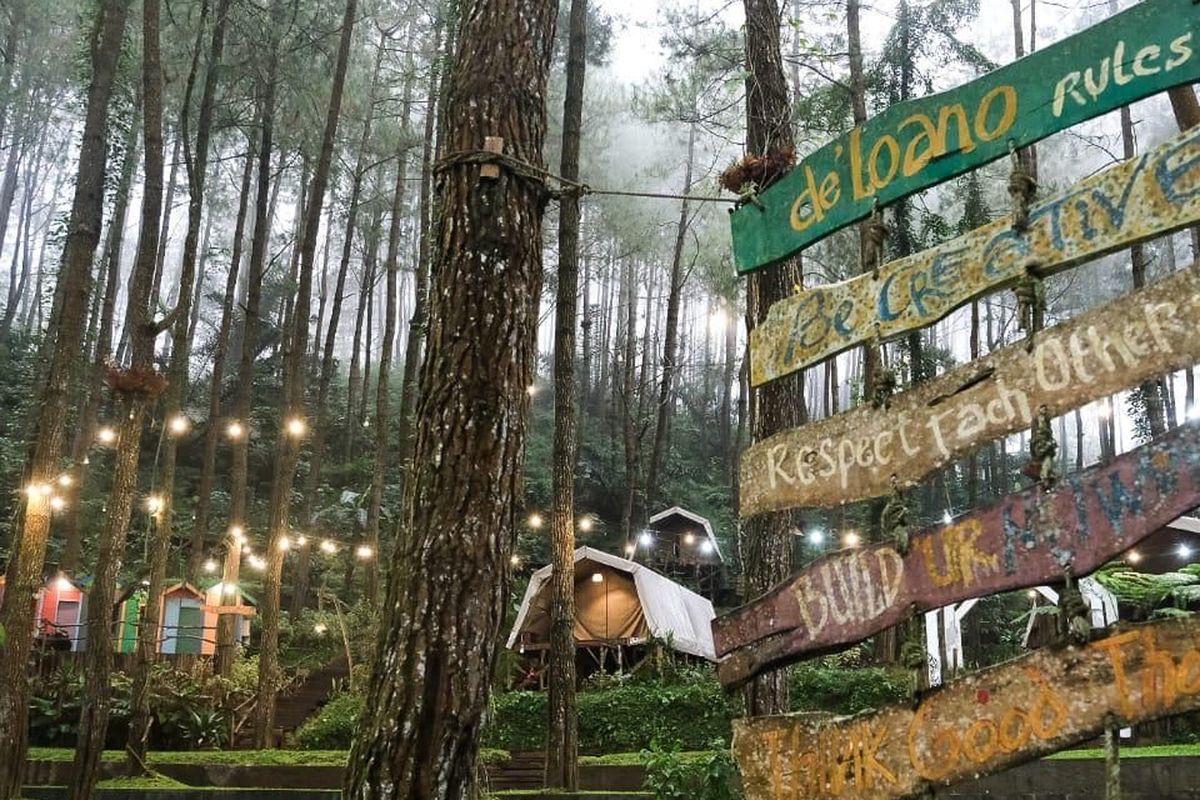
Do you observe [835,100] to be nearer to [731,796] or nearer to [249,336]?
[249,336]

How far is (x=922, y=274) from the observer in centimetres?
283

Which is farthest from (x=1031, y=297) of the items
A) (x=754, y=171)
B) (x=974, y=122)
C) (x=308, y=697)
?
(x=308, y=697)

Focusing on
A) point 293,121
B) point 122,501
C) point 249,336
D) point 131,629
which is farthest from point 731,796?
point 293,121

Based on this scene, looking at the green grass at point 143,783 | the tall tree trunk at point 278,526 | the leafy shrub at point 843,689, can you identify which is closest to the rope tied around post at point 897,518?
the green grass at point 143,783

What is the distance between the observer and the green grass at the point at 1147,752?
9.40m

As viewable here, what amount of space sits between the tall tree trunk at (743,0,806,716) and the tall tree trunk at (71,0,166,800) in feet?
21.7

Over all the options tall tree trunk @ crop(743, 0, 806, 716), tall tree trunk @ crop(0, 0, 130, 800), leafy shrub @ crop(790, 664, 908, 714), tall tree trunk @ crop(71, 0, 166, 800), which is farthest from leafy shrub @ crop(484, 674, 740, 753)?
tall tree trunk @ crop(743, 0, 806, 716)

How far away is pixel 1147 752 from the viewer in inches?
389

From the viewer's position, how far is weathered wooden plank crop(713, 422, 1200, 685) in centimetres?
219

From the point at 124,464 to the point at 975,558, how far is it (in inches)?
396

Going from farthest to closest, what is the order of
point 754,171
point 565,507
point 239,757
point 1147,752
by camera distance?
point 239,757
point 565,507
point 1147,752
point 754,171

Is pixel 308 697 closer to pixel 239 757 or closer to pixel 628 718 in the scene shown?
pixel 239 757

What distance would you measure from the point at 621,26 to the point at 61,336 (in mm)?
16812

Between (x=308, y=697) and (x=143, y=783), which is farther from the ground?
(x=308, y=697)
